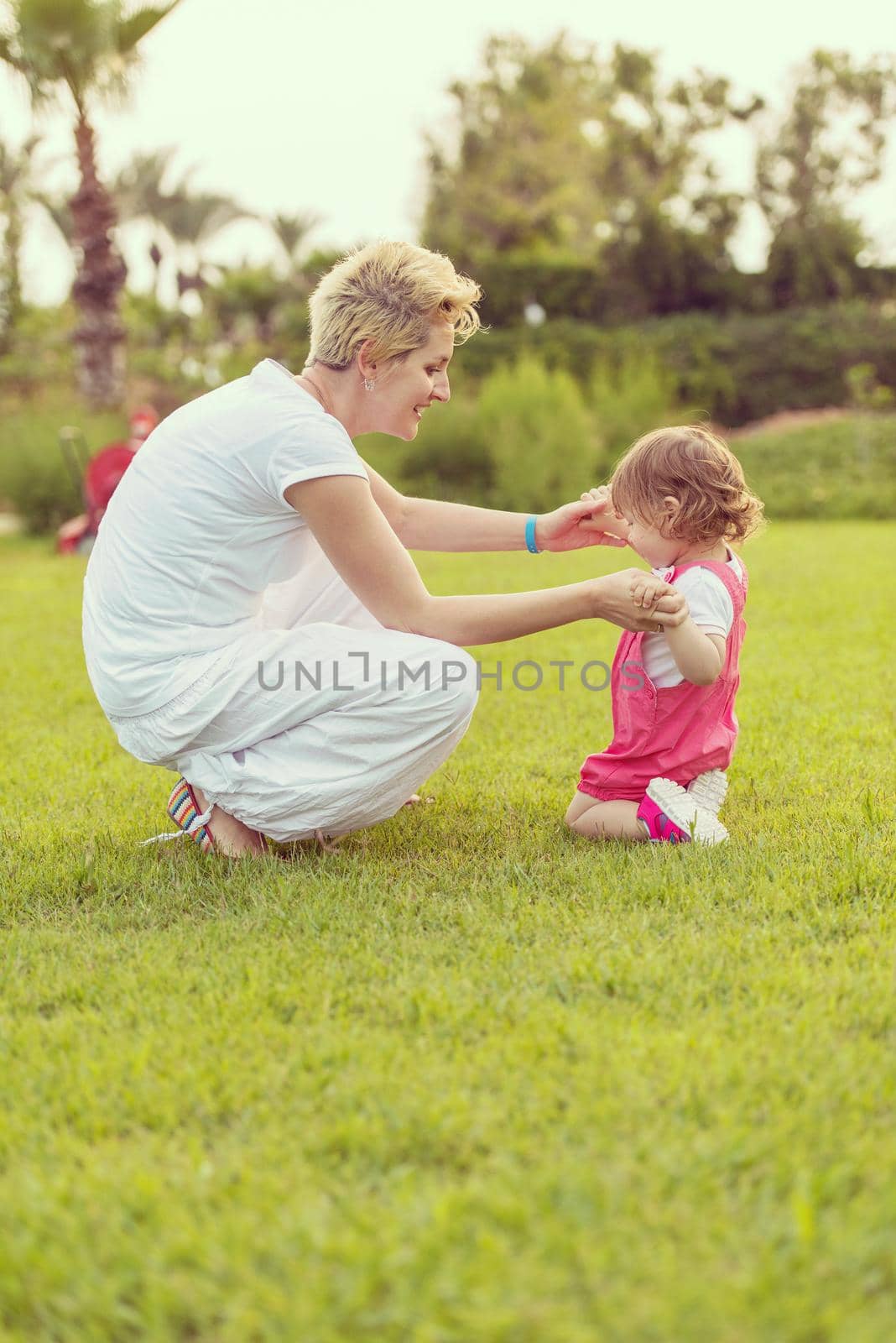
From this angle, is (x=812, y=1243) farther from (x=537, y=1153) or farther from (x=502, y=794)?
(x=502, y=794)

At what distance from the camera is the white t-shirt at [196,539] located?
289 centimetres

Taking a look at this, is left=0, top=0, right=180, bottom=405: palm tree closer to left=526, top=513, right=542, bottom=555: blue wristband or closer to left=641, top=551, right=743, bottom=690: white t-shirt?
left=526, top=513, right=542, bottom=555: blue wristband

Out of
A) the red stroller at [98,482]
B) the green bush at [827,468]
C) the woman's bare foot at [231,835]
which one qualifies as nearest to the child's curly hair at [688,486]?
the woman's bare foot at [231,835]

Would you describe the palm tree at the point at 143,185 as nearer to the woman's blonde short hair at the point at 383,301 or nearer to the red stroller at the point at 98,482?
the red stroller at the point at 98,482

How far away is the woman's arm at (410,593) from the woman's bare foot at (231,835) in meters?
0.63

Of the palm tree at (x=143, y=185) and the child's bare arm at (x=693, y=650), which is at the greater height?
the palm tree at (x=143, y=185)

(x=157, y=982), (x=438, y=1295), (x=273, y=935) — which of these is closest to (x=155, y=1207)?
(x=438, y=1295)

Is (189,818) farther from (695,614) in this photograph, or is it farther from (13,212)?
(13,212)

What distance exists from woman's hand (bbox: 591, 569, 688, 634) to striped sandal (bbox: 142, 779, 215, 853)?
1.10 meters

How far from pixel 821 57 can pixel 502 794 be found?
33264 mm

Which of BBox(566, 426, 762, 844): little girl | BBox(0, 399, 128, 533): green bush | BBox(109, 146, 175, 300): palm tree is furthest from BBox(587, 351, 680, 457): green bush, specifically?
BBox(109, 146, 175, 300): palm tree

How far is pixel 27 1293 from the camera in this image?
148 centimetres

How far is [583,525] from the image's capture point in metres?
3.32

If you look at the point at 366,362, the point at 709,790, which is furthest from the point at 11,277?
Result: the point at 709,790
